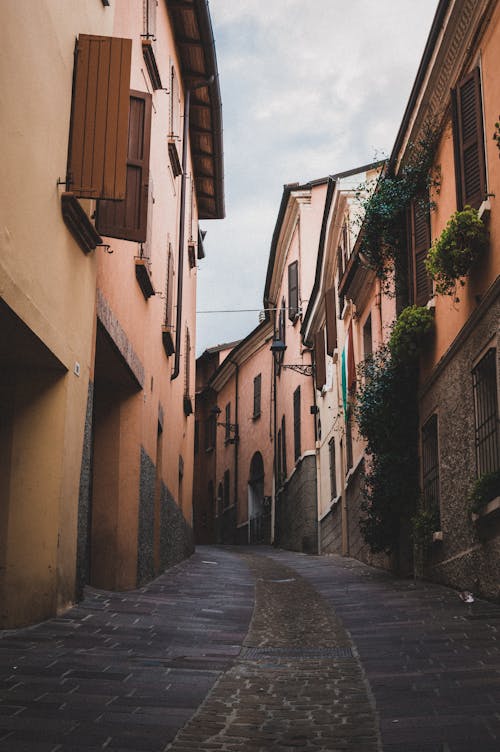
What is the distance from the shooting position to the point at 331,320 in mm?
20641

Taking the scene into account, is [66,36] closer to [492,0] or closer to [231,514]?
[492,0]

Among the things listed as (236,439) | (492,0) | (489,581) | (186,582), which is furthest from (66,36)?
(236,439)

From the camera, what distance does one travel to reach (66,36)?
24.9 feet

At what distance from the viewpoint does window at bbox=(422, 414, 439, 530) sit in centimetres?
1177

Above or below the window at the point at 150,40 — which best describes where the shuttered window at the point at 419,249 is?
below

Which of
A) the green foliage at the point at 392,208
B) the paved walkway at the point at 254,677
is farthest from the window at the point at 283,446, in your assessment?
the paved walkway at the point at 254,677

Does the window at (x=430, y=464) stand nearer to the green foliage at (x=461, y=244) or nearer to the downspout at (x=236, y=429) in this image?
the green foliage at (x=461, y=244)

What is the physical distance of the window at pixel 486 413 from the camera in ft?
29.0

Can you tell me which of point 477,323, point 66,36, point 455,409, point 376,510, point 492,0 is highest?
point 492,0

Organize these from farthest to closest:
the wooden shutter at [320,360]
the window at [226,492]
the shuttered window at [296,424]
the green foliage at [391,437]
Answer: the window at [226,492] → the shuttered window at [296,424] → the wooden shutter at [320,360] → the green foliage at [391,437]

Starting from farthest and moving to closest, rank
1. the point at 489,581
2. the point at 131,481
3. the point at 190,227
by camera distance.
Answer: the point at 190,227, the point at 131,481, the point at 489,581

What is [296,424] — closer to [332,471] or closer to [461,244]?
[332,471]

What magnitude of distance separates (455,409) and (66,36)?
5687 millimetres

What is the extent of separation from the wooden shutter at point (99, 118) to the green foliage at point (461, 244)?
3.50m
